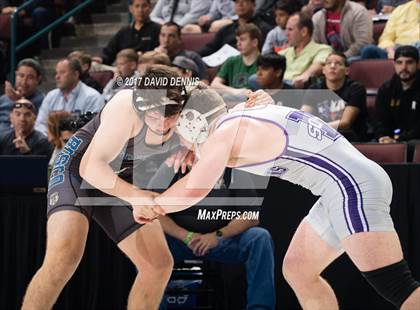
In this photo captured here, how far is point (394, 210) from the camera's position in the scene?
5.93m

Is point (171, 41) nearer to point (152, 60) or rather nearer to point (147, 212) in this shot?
point (152, 60)

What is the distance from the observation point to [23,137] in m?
7.07

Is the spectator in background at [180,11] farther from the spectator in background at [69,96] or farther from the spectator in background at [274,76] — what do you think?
the spectator in background at [274,76]

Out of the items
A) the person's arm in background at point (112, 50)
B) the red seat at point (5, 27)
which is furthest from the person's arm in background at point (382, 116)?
the red seat at point (5, 27)

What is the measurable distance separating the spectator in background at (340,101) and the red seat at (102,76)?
2139 millimetres

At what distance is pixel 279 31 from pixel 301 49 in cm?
62

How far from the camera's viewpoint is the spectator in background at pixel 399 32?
752cm

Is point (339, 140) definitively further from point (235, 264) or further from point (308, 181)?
point (235, 264)

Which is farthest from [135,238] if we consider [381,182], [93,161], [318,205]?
[381,182]

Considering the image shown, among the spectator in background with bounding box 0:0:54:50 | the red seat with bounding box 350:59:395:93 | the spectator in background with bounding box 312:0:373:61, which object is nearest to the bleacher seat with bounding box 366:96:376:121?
the red seat with bounding box 350:59:395:93

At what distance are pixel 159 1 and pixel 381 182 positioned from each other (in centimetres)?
530

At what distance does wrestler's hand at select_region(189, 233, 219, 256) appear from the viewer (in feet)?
19.0

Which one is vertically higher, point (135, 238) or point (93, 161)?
point (93, 161)

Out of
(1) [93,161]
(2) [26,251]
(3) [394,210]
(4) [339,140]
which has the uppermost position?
(4) [339,140]
